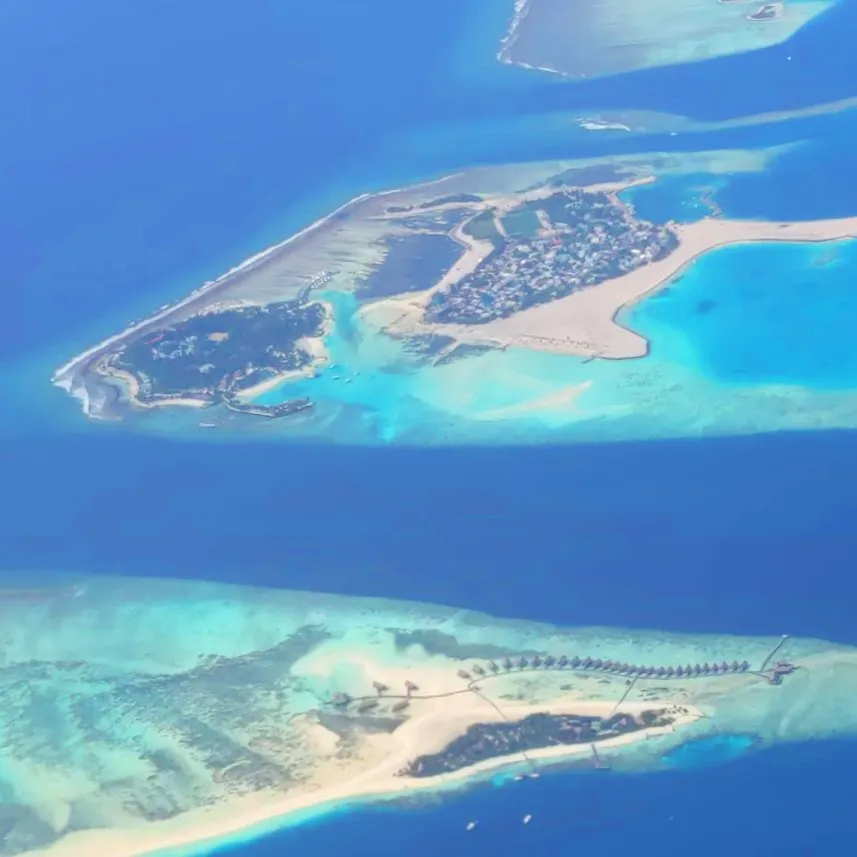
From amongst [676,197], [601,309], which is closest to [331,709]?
[601,309]

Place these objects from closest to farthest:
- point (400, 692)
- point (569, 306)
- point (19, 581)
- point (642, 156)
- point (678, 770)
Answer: point (678, 770)
point (400, 692)
point (19, 581)
point (569, 306)
point (642, 156)

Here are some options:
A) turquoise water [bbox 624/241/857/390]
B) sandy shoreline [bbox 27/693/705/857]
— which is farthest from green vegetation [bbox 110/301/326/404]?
sandy shoreline [bbox 27/693/705/857]

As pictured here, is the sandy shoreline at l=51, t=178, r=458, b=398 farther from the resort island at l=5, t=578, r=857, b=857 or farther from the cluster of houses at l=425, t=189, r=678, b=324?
the resort island at l=5, t=578, r=857, b=857

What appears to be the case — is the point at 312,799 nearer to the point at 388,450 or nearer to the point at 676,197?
the point at 388,450

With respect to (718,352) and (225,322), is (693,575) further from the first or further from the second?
(225,322)

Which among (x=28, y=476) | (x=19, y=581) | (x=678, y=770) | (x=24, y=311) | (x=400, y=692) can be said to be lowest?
(x=678, y=770)

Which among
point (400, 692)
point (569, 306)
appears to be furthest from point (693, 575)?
point (569, 306)

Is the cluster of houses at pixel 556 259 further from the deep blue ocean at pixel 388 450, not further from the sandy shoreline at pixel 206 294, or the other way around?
the sandy shoreline at pixel 206 294
